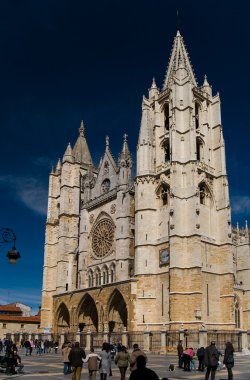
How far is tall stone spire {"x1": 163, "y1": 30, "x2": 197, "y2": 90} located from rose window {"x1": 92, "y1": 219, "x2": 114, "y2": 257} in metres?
15.9

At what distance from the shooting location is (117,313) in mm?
39469

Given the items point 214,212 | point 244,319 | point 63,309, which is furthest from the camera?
point 63,309

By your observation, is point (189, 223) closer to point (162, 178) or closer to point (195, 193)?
point (195, 193)

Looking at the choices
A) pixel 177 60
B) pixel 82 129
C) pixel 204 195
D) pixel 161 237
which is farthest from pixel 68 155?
pixel 204 195

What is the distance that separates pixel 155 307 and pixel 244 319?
40.1 ft

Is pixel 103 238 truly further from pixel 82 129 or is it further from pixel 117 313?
pixel 82 129

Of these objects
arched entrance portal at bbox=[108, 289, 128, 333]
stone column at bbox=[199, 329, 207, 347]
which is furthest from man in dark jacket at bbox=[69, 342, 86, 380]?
arched entrance portal at bbox=[108, 289, 128, 333]

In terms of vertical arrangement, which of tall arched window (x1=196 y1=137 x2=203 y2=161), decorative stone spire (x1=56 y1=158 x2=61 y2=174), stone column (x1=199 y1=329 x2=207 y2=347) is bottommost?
stone column (x1=199 y1=329 x2=207 y2=347)

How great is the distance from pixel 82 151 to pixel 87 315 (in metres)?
23.5

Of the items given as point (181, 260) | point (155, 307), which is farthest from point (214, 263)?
point (155, 307)

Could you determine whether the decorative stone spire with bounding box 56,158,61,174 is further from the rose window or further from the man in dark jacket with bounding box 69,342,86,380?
the man in dark jacket with bounding box 69,342,86,380

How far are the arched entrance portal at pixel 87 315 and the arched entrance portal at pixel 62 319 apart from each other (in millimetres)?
3297

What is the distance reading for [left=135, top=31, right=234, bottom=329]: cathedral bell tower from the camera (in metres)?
34.7

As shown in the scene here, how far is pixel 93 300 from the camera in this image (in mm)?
41344
